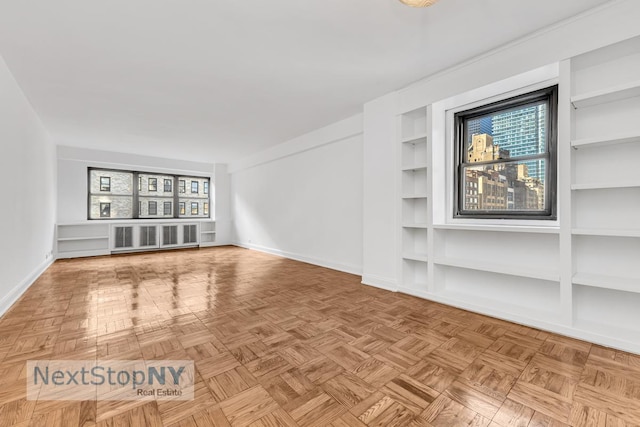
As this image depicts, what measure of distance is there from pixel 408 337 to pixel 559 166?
75.2 inches

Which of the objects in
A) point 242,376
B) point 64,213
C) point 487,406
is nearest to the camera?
point 487,406

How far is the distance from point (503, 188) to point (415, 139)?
44.3 inches

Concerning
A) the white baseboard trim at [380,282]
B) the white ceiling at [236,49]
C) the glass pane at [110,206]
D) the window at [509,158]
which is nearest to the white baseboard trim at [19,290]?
the glass pane at [110,206]

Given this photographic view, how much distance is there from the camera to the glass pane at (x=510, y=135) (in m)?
2.82

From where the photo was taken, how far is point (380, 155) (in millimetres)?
3760

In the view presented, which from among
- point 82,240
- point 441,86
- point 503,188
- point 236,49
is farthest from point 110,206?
point 503,188

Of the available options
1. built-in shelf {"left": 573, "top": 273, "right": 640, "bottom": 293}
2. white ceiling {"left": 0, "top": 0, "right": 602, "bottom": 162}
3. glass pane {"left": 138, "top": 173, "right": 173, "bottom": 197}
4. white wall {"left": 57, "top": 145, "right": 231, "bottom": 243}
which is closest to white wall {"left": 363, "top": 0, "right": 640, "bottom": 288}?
white ceiling {"left": 0, "top": 0, "right": 602, "bottom": 162}

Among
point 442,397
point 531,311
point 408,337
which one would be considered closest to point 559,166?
point 531,311

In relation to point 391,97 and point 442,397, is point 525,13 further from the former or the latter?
point 442,397

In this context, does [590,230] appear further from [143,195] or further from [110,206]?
[110,206]

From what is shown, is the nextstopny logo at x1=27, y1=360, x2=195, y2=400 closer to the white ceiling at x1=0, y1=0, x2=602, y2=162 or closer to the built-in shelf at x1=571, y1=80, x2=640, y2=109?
the white ceiling at x1=0, y1=0, x2=602, y2=162

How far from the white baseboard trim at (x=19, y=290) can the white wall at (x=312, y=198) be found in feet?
13.0

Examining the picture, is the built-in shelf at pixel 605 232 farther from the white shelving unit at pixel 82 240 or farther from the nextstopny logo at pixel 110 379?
the white shelving unit at pixel 82 240

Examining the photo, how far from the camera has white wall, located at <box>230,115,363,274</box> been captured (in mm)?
4570
